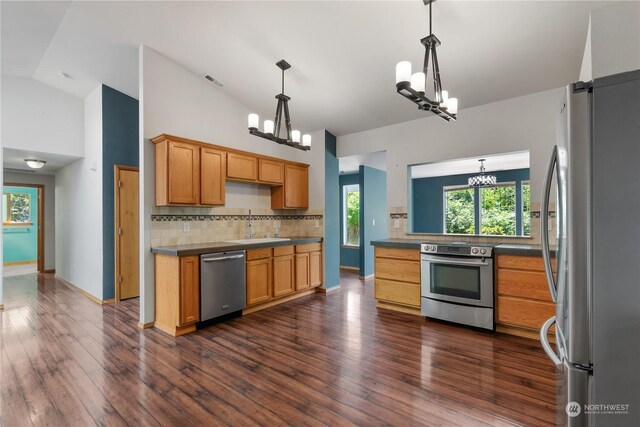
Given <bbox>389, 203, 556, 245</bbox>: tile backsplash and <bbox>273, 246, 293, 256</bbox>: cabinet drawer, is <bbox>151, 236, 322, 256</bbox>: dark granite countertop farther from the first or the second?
<bbox>389, 203, 556, 245</bbox>: tile backsplash

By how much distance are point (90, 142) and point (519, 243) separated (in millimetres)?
6492

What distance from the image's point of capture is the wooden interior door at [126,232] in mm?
4699

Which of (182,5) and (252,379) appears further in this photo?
(182,5)

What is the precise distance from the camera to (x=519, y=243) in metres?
3.51

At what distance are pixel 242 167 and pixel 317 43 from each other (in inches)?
76.3

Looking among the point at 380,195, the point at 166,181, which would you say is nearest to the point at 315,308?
the point at 166,181

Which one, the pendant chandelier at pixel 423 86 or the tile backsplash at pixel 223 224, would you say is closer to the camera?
the pendant chandelier at pixel 423 86

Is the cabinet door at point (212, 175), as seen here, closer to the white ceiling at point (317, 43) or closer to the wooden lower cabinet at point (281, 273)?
the wooden lower cabinet at point (281, 273)

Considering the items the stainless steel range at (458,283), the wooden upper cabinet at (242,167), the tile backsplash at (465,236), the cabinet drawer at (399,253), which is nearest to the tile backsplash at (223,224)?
the wooden upper cabinet at (242,167)

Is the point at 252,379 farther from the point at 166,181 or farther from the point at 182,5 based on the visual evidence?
the point at 182,5

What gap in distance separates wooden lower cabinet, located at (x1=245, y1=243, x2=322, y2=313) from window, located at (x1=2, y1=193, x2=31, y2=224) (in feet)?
28.2

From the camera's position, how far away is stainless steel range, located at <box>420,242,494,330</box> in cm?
325

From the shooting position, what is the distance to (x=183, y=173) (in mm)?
3549

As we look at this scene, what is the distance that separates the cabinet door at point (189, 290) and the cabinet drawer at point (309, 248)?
5.59ft
